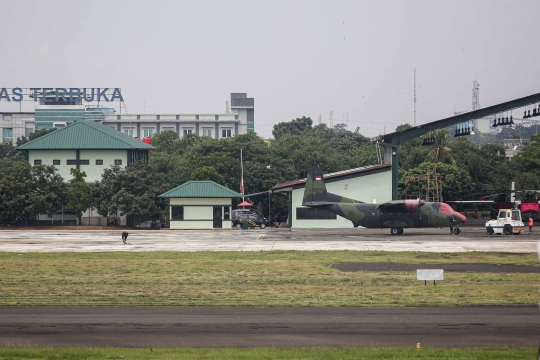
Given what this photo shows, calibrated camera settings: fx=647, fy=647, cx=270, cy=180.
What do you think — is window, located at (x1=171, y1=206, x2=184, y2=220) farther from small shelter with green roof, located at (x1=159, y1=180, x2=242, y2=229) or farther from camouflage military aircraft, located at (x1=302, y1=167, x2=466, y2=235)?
camouflage military aircraft, located at (x1=302, y1=167, x2=466, y2=235)

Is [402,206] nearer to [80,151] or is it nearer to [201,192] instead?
[201,192]

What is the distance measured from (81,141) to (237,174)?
20.1 m

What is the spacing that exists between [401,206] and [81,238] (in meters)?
27.4

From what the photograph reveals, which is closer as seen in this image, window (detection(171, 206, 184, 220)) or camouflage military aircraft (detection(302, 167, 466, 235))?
camouflage military aircraft (detection(302, 167, 466, 235))

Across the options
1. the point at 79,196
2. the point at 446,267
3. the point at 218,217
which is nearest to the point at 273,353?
the point at 446,267

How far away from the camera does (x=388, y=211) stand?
5484cm

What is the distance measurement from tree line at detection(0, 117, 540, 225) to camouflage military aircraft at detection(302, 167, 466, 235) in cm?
1554

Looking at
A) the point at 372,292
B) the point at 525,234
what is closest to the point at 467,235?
the point at 525,234

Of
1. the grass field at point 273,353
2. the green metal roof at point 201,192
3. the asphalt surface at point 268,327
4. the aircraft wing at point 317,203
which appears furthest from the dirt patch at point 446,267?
the green metal roof at point 201,192

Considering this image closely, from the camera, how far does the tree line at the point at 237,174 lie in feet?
231

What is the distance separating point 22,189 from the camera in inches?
2726

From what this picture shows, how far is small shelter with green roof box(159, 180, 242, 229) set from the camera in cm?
6744

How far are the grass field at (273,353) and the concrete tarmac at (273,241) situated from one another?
26.4 m

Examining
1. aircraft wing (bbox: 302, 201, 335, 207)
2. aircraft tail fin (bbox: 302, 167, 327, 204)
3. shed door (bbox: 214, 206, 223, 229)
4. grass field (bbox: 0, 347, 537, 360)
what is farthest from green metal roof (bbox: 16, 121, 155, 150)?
grass field (bbox: 0, 347, 537, 360)
